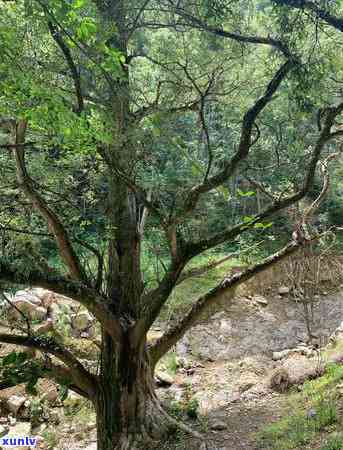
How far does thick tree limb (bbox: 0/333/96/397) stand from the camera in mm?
3788

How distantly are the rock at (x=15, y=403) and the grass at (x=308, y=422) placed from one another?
3.91 metres

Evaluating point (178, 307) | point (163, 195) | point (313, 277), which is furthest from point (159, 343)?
point (313, 277)

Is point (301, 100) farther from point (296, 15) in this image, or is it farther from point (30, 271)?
point (30, 271)

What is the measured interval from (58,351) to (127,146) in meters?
2.12

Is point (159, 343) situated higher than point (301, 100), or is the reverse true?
point (301, 100)

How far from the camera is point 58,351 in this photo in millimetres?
4047

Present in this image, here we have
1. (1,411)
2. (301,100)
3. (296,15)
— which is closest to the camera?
(296,15)

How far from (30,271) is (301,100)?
8.96 feet

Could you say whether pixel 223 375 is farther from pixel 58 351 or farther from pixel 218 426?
pixel 58 351

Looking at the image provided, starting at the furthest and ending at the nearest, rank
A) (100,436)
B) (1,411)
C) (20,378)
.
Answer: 1. (1,411)
2. (100,436)
3. (20,378)

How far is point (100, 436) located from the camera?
4.54m

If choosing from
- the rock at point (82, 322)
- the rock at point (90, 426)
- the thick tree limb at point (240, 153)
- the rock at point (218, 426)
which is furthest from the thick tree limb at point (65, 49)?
the rock at point (82, 322)

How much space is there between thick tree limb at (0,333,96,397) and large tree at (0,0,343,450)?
0.01 meters

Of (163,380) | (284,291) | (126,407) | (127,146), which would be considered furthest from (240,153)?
(284,291)
